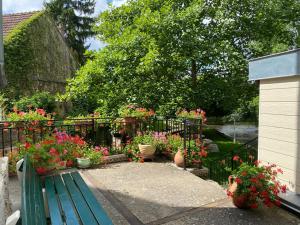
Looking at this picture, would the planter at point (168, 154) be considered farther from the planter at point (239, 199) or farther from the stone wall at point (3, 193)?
the stone wall at point (3, 193)

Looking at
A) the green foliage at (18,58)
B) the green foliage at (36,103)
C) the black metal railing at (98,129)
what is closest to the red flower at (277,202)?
the black metal railing at (98,129)

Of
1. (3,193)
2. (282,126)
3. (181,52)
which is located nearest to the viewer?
(3,193)

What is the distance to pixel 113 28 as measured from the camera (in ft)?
34.9

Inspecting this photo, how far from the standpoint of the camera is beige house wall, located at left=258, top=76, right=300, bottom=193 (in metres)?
3.90

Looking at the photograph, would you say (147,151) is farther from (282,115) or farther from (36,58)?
(36,58)

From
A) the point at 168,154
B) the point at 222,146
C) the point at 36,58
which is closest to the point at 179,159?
the point at 168,154

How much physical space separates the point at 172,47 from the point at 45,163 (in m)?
6.81

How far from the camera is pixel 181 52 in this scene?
9414 millimetres

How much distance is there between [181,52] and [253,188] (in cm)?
671

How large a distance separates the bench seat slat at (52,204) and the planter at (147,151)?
2.93 meters

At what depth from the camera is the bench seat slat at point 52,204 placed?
2262 millimetres

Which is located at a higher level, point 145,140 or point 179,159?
point 145,140

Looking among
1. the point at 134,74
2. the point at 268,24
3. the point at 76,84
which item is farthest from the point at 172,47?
the point at 268,24

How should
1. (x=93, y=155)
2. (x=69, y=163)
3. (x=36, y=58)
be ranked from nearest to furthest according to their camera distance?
(x=69, y=163) → (x=93, y=155) → (x=36, y=58)
